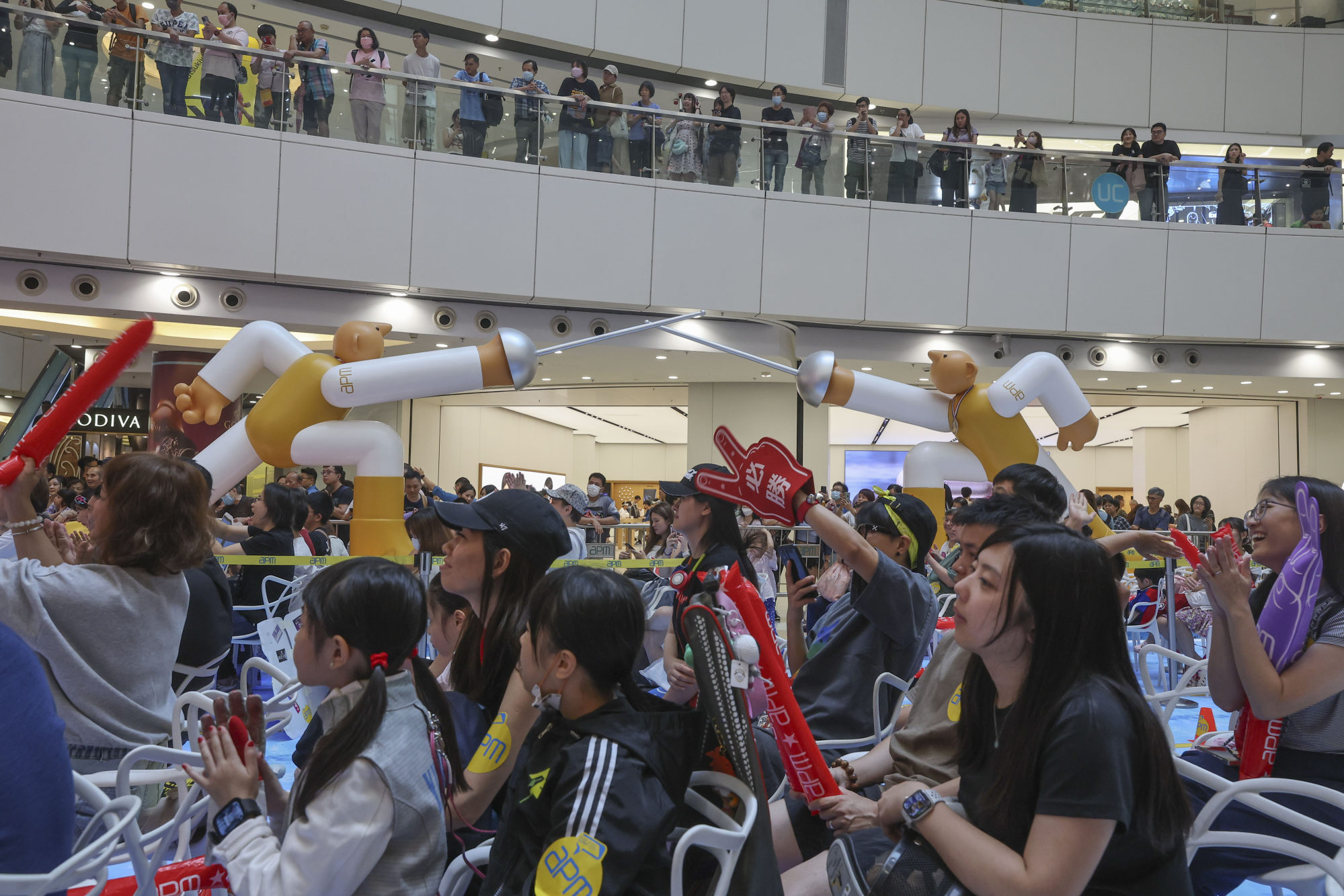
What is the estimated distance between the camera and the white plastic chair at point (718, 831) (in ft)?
5.07

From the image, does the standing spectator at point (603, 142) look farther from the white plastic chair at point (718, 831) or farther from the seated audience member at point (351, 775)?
the white plastic chair at point (718, 831)

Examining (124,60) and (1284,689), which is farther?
(124,60)

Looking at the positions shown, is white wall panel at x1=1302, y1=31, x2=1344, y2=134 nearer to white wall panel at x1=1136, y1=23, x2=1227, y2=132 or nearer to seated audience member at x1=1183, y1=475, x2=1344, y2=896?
white wall panel at x1=1136, y1=23, x2=1227, y2=132

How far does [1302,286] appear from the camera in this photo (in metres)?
12.5

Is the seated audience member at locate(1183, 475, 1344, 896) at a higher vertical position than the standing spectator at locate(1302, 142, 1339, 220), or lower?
lower

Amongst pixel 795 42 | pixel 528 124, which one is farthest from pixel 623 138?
pixel 795 42

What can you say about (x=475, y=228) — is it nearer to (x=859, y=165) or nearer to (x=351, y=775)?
(x=859, y=165)

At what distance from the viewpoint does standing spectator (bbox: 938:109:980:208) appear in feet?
38.0

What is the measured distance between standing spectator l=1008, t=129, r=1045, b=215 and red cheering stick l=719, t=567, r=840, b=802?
11.3 metres

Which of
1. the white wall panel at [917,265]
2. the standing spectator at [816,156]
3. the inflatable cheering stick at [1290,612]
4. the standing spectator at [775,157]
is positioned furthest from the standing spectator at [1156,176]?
the inflatable cheering stick at [1290,612]

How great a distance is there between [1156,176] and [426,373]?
1000cm

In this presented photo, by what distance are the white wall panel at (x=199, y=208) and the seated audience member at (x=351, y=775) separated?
908 cm

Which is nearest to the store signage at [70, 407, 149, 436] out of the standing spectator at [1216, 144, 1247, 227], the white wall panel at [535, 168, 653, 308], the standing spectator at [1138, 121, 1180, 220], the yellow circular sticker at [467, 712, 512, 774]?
the white wall panel at [535, 168, 653, 308]

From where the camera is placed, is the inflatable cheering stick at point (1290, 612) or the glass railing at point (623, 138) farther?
the glass railing at point (623, 138)
